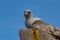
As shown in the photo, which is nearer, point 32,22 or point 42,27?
point 42,27

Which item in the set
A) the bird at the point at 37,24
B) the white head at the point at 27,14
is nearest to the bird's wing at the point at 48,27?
the bird at the point at 37,24

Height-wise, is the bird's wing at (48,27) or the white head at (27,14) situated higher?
the white head at (27,14)

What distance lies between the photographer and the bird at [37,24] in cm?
844

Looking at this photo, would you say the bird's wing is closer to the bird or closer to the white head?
the bird

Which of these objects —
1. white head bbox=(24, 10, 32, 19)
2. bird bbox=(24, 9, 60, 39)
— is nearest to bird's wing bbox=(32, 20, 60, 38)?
bird bbox=(24, 9, 60, 39)

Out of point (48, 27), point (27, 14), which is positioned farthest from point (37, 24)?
point (27, 14)

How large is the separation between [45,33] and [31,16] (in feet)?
Result: 4.24

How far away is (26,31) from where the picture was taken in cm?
843

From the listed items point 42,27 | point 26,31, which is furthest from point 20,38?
point 42,27

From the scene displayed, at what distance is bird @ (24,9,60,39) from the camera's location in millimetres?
8435

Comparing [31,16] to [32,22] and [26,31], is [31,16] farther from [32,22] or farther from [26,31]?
[26,31]

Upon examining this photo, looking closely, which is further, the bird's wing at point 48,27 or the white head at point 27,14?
the white head at point 27,14

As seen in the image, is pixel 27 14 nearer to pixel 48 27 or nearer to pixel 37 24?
pixel 37 24

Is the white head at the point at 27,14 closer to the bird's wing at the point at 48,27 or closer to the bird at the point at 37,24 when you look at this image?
the bird at the point at 37,24
